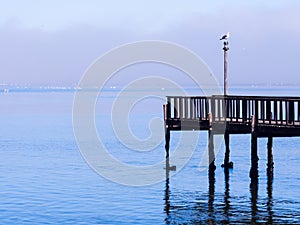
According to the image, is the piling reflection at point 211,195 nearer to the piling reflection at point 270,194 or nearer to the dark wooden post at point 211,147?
the dark wooden post at point 211,147

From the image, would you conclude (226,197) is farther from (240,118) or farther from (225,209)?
(240,118)

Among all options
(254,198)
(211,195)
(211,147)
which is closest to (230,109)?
(211,147)

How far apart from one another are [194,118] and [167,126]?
8.41 ft

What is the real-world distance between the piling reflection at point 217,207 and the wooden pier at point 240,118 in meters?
2.85

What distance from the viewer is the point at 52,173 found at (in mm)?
45062

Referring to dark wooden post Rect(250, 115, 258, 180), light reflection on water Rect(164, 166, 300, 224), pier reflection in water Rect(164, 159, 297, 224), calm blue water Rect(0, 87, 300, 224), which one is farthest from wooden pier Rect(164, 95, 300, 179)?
light reflection on water Rect(164, 166, 300, 224)

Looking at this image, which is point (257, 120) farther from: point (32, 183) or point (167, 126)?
point (32, 183)

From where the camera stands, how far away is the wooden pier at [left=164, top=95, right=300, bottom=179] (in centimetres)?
3450

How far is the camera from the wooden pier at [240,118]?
3450 cm

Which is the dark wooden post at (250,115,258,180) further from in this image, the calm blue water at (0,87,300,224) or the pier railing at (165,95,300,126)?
the calm blue water at (0,87,300,224)

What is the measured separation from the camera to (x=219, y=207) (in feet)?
109

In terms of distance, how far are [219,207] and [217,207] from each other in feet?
0.29

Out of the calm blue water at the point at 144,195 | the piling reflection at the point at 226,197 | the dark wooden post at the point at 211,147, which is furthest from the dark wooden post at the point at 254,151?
the dark wooden post at the point at 211,147

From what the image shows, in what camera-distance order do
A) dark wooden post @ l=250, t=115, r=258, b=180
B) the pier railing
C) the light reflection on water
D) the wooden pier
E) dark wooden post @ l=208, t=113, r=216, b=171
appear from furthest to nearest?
dark wooden post @ l=208, t=113, r=216, b=171 → dark wooden post @ l=250, t=115, r=258, b=180 → the pier railing → the wooden pier → the light reflection on water
